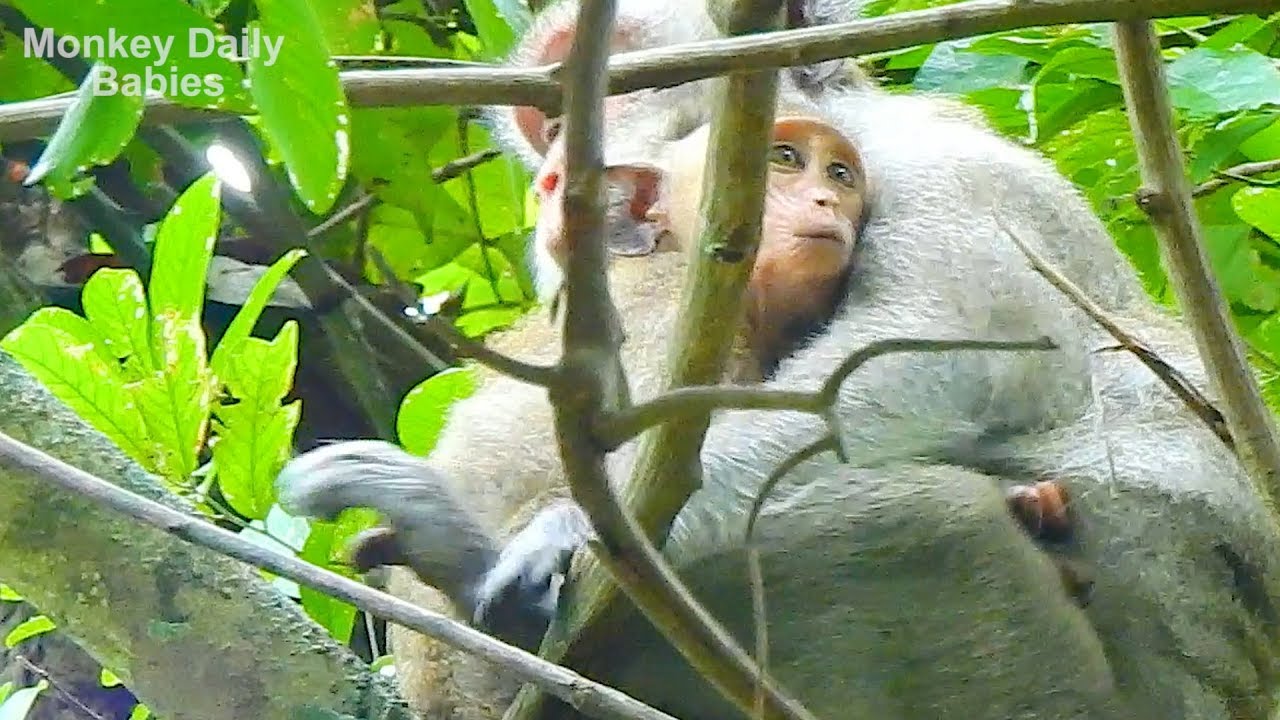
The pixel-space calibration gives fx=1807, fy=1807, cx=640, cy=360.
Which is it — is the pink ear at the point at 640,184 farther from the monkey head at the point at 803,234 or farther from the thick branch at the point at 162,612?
the thick branch at the point at 162,612

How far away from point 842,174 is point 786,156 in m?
0.05

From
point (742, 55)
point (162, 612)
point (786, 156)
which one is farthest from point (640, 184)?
point (742, 55)

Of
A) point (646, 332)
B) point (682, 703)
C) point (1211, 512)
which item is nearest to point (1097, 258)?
point (1211, 512)

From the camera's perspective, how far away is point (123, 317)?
1559 millimetres

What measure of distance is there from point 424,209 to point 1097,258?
2.65 ft

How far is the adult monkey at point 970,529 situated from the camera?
1.35 metres

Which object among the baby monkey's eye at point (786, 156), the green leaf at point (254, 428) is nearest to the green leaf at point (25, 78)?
the green leaf at point (254, 428)

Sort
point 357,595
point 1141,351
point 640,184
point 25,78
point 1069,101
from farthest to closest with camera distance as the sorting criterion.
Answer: point 25,78, point 640,184, point 1069,101, point 1141,351, point 357,595

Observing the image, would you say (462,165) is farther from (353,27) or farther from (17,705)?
(17,705)

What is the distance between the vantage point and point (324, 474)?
1444 millimetres

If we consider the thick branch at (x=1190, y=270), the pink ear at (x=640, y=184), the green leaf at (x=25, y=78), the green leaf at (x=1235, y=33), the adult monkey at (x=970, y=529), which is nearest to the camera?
the thick branch at (x=1190, y=270)

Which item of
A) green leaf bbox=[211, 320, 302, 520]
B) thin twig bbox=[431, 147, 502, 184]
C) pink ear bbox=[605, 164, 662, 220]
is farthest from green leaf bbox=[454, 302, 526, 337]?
green leaf bbox=[211, 320, 302, 520]

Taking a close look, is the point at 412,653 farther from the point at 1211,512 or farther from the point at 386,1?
the point at 386,1

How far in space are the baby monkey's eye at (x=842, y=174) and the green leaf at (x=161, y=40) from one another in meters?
0.93
